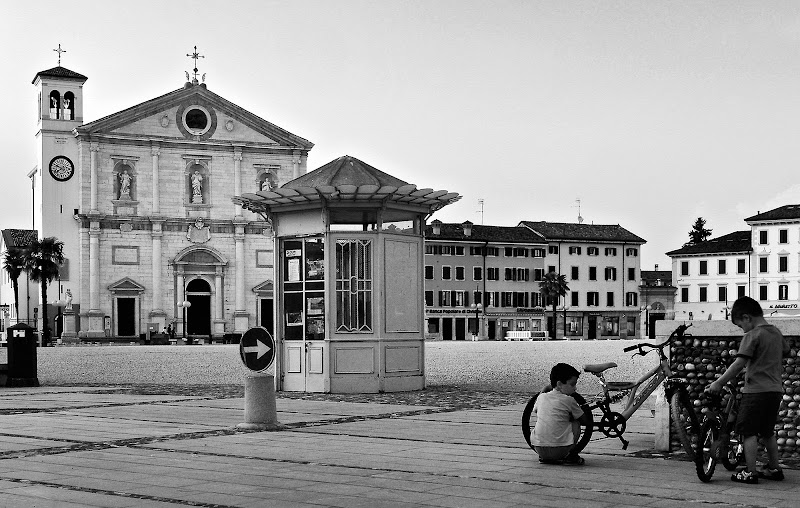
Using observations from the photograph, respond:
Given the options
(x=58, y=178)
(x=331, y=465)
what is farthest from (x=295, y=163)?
(x=331, y=465)

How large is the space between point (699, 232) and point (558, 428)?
13239cm

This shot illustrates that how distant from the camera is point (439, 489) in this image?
787 cm

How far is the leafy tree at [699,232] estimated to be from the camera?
136750mm

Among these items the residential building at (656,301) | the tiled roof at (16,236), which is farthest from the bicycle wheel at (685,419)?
the residential building at (656,301)

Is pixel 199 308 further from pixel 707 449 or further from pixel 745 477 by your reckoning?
pixel 745 477

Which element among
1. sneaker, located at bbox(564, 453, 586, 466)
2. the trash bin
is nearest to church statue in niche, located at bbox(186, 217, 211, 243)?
the trash bin

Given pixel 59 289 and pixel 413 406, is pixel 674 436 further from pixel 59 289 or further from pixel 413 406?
pixel 59 289

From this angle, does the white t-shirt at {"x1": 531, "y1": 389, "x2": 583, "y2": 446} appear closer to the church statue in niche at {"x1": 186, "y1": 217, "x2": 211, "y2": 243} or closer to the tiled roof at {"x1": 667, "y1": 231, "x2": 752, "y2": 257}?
the church statue in niche at {"x1": 186, "y1": 217, "x2": 211, "y2": 243}

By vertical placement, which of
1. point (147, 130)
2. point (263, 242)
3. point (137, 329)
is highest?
point (147, 130)

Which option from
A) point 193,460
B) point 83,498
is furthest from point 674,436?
point 83,498

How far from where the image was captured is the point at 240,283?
257ft

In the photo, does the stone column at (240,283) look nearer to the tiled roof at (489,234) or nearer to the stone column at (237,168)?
the stone column at (237,168)

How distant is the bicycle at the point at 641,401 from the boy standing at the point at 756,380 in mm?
697

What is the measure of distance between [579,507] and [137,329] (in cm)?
7087
